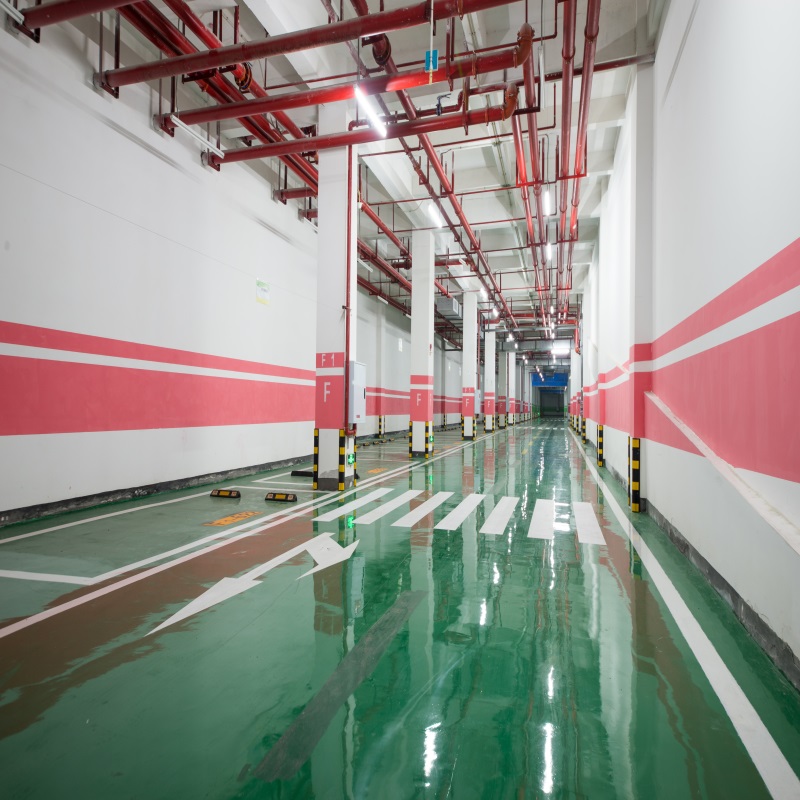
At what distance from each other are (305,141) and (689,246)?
6.34m

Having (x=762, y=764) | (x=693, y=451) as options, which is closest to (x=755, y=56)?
(x=693, y=451)

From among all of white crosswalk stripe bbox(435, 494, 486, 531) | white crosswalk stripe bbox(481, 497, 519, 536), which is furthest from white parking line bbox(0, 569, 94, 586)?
white crosswalk stripe bbox(481, 497, 519, 536)

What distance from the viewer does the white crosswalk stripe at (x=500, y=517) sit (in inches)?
238

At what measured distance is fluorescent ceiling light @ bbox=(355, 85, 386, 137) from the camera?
6582 mm

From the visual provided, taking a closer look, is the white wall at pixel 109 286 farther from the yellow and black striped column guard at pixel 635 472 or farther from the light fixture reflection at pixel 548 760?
the yellow and black striped column guard at pixel 635 472

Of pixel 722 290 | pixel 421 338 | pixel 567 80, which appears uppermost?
pixel 567 80

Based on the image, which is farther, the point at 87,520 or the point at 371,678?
the point at 87,520

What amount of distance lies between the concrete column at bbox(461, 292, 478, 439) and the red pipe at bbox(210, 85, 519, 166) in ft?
42.3

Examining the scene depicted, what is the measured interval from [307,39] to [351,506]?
6.29 meters

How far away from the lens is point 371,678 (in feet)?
8.89

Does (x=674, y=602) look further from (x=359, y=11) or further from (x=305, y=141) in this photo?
(x=305, y=141)

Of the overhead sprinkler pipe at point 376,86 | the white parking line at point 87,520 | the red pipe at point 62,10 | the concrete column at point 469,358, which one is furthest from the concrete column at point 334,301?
the concrete column at point 469,358

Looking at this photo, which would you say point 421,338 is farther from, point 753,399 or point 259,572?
point 753,399

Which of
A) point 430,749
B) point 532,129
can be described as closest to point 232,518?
point 430,749
